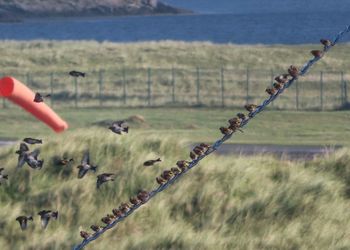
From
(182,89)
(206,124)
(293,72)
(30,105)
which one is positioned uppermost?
(293,72)

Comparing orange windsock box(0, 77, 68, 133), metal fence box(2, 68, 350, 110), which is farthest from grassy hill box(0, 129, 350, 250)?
metal fence box(2, 68, 350, 110)

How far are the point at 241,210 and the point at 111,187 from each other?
2.02m

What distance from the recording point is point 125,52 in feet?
299

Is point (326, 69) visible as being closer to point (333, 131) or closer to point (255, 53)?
point (255, 53)

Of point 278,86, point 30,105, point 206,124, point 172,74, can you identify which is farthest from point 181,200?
point 172,74

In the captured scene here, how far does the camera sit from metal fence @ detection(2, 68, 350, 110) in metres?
55.6

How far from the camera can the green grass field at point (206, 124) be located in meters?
40.4

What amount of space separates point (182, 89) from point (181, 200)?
47858mm

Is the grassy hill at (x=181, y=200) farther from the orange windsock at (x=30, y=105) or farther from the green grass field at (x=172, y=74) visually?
the green grass field at (x=172, y=74)

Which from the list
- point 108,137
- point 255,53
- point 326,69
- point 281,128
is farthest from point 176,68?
point 108,137

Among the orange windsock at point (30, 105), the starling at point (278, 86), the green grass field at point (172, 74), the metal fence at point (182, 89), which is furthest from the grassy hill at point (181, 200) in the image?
the green grass field at point (172, 74)

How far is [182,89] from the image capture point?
66375 mm

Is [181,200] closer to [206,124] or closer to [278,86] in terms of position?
[278,86]

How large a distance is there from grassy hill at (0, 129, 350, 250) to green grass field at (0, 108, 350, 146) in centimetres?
1774
